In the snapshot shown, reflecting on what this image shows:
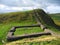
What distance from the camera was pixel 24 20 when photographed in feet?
112

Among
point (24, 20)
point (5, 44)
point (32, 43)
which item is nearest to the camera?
point (32, 43)

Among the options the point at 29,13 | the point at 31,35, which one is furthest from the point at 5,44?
the point at 29,13

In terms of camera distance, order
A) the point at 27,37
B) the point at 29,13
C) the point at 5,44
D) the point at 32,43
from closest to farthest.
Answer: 1. the point at 32,43
2. the point at 5,44
3. the point at 27,37
4. the point at 29,13

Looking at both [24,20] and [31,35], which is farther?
[24,20]

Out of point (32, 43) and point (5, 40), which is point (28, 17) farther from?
point (32, 43)

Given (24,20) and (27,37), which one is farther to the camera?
(24,20)

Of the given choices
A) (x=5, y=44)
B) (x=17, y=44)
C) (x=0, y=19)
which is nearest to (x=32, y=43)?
(x=17, y=44)

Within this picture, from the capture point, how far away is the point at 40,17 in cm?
3494

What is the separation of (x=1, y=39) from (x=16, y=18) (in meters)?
15.1

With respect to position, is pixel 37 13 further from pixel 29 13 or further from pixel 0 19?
pixel 0 19

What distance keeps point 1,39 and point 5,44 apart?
7.89ft

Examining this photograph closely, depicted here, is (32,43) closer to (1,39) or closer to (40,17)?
(1,39)

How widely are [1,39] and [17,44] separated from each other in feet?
14.5

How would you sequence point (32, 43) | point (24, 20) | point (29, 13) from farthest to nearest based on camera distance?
1. point (29, 13)
2. point (24, 20)
3. point (32, 43)
